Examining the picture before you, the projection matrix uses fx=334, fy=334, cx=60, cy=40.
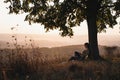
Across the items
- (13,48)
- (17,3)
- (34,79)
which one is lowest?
(34,79)

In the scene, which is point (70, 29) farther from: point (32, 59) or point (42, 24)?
point (32, 59)

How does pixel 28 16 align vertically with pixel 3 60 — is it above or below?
above

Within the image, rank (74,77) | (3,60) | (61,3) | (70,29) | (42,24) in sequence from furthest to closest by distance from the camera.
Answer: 1. (70,29)
2. (42,24)
3. (61,3)
4. (3,60)
5. (74,77)

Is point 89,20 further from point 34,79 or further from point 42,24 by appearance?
point 34,79

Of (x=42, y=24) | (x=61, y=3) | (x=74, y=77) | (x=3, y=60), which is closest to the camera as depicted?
(x=74, y=77)

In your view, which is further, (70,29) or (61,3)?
(70,29)

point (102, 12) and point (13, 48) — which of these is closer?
point (13, 48)

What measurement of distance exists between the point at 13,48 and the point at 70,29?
12.9 meters

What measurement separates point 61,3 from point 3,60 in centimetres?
1048

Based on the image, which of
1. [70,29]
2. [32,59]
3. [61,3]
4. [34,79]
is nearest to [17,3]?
[61,3]

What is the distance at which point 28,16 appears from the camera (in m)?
23.3

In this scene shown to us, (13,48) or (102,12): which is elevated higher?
(102,12)

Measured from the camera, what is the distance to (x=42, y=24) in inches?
910

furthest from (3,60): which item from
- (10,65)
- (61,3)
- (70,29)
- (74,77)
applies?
(70,29)
